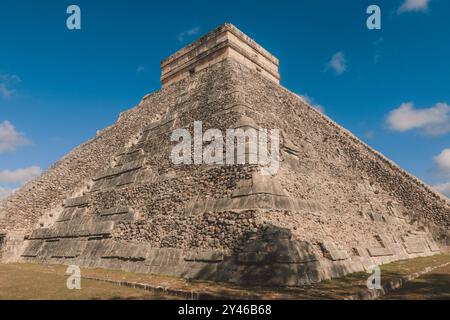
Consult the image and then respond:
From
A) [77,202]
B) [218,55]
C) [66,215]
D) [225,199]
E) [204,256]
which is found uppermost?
[218,55]

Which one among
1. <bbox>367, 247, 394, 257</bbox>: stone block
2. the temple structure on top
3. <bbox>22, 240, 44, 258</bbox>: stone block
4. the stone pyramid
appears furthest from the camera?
the temple structure on top

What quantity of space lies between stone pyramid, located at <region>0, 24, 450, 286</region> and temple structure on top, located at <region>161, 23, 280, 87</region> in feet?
0.28

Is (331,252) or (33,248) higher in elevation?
(331,252)

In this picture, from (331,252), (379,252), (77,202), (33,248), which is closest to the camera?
(331,252)

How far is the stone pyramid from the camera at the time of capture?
29.4ft

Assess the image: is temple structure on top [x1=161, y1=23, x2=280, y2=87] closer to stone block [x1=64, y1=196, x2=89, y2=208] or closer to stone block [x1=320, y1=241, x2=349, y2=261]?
stone block [x1=64, y1=196, x2=89, y2=208]

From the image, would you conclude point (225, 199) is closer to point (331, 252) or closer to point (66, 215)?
point (331, 252)

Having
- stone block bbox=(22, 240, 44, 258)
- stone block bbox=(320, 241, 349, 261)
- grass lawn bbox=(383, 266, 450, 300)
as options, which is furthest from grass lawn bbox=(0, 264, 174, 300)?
stone block bbox=(22, 240, 44, 258)

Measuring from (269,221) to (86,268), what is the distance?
22.7 ft

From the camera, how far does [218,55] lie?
709 inches

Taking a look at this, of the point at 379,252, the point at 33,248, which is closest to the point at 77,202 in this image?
the point at 33,248

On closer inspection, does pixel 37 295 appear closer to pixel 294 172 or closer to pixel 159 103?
pixel 294 172

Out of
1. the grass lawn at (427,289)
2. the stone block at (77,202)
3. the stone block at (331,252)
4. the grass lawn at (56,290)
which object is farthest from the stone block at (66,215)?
the grass lawn at (427,289)

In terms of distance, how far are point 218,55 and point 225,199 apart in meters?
10.6
